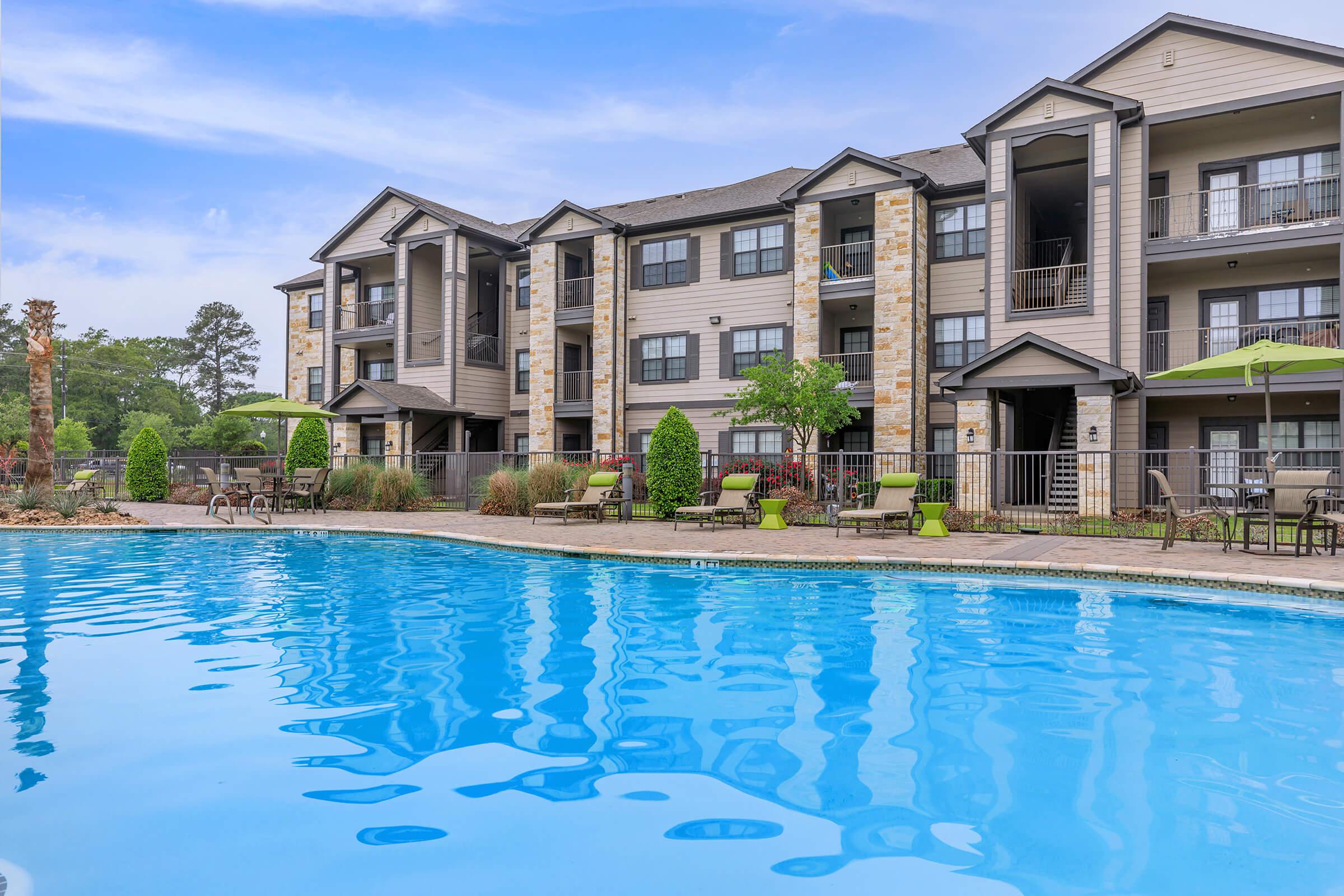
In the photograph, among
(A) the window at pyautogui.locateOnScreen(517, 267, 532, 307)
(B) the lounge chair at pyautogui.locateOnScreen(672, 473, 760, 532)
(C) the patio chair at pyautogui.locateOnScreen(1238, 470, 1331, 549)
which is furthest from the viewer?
(A) the window at pyautogui.locateOnScreen(517, 267, 532, 307)

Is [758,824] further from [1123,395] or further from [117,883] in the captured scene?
[1123,395]

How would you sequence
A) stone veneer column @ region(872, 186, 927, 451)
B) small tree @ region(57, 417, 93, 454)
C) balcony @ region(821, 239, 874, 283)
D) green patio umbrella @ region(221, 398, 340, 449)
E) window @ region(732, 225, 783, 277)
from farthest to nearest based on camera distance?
small tree @ region(57, 417, 93, 454) < window @ region(732, 225, 783, 277) < balcony @ region(821, 239, 874, 283) < stone veneer column @ region(872, 186, 927, 451) < green patio umbrella @ region(221, 398, 340, 449)

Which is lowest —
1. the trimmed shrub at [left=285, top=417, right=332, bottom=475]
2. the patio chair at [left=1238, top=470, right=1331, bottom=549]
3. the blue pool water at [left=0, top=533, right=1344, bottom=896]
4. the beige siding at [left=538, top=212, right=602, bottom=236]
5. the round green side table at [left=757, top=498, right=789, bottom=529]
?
the blue pool water at [left=0, top=533, right=1344, bottom=896]

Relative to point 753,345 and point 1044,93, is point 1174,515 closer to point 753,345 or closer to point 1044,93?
point 1044,93

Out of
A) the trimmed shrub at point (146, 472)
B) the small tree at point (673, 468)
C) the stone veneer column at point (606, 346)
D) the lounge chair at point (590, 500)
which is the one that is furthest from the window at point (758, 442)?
the trimmed shrub at point (146, 472)

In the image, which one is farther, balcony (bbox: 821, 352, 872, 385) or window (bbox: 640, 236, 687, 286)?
window (bbox: 640, 236, 687, 286)

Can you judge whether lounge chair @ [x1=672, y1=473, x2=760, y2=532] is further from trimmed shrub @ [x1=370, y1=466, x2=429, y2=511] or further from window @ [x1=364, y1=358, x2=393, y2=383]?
window @ [x1=364, y1=358, x2=393, y2=383]

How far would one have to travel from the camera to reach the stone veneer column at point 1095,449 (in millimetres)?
16375

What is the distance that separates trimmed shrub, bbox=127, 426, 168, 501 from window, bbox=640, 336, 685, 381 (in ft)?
48.6

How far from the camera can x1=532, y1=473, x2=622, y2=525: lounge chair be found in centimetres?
1566

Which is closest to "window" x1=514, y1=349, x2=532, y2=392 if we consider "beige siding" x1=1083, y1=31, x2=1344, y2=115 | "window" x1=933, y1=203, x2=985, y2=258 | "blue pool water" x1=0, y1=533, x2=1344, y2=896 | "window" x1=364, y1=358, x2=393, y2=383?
"window" x1=364, y1=358, x2=393, y2=383

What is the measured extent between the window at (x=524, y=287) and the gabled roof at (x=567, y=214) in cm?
174

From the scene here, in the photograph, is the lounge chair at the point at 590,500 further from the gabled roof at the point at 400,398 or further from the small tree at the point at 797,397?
the gabled roof at the point at 400,398

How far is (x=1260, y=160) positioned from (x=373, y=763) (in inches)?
885
